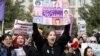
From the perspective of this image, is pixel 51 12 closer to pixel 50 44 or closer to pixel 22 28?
pixel 22 28

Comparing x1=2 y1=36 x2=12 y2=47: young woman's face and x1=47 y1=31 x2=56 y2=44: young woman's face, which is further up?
x1=47 y1=31 x2=56 y2=44: young woman's face

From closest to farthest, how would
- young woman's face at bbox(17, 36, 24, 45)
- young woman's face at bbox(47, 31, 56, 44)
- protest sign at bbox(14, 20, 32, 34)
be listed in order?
young woman's face at bbox(47, 31, 56, 44) < young woman's face at bbox(17, 36, 24, 45) < protest sign at bbox(14, 20, 32, 34)

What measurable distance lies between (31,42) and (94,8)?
28.7 m

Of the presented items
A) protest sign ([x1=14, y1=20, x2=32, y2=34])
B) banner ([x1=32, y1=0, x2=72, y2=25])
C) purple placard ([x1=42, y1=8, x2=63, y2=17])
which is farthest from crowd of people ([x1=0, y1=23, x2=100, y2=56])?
protest sign ([x1=14, y1=20, x2=32, y2=34])

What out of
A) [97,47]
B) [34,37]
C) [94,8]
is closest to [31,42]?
[34,37]

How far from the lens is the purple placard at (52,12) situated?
12.0 m

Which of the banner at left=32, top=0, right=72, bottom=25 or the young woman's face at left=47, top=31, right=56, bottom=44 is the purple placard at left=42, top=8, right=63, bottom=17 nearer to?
the banner at left=32, top=0, right=72, bottom=25

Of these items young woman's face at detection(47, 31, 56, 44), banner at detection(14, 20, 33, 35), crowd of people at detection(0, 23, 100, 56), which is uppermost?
young woman's face at detection(47, 31, 56, 44)

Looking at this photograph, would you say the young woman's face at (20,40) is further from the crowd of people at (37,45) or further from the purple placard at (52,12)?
the purple placard at (52,12)

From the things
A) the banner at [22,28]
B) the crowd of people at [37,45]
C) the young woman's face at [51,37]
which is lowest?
the banner at [22,28]

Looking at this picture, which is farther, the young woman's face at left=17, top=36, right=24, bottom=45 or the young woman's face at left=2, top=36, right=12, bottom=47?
the young woman's face at left=17, top=36, right=24, bottom=45

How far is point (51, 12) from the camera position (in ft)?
40.4

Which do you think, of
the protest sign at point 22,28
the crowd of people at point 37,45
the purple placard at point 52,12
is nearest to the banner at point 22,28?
the protest sign at point 22,28

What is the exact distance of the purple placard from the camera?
12.0 meters
